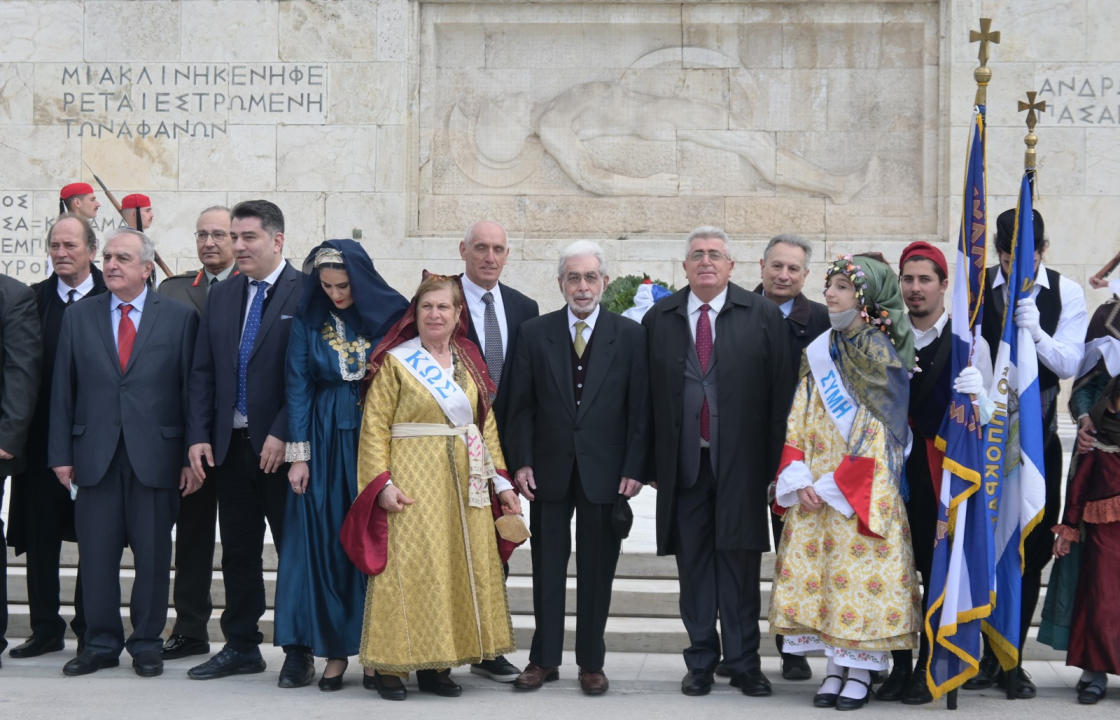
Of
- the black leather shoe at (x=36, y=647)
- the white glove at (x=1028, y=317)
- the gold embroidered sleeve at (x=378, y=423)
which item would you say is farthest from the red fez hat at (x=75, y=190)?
the white glove at (x=1028, y=317)

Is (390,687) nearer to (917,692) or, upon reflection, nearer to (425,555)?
(425,555)

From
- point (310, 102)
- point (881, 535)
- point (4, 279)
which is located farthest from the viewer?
point (310, 102)

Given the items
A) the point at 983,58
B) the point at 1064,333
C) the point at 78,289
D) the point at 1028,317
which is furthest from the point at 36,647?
the point at 983,58

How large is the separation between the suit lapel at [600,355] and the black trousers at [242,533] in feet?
4.87

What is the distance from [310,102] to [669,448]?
714 centimetres

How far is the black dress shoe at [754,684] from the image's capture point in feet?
18.8

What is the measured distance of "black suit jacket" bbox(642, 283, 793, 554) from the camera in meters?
5.79

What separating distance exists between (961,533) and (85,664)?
375cm

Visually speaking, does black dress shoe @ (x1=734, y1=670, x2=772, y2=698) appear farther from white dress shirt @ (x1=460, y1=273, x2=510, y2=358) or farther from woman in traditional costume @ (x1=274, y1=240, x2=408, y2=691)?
white dress shirt @ (x1=460, y1=273, x2=510, y2=358)

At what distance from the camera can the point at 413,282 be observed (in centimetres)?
1205

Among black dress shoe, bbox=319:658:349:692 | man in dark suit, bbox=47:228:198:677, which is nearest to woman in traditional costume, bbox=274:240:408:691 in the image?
black dress shoe, bbox=319:658:349:692

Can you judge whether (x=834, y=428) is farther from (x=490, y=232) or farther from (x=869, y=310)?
(x=490, y=232)

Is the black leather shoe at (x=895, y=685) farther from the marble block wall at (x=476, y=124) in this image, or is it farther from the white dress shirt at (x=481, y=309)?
the marble block wall at (x=476, y=124)

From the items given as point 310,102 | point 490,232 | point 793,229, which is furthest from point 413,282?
point 490,232
